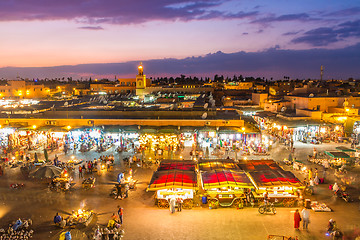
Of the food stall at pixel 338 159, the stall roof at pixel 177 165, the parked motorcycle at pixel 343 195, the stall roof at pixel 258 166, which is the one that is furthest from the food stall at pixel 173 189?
the food stall at pixel 338 159

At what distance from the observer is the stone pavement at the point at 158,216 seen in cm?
956

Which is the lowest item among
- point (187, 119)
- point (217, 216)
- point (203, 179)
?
point (217, 216)

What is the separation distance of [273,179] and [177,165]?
4.95m

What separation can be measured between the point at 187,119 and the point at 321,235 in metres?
14.4

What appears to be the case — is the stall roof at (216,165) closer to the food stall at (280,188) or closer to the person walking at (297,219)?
the food stall at (280,188)

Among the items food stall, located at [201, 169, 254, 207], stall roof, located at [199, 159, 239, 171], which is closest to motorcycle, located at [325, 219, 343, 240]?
food stall, located at [201, 169, 254, 207]

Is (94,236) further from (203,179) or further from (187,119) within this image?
(187,119)

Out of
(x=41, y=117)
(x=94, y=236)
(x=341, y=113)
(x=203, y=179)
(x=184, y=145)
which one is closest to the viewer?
(x=94, y=236)

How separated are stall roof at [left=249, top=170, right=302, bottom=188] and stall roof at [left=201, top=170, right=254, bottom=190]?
1.42 feet

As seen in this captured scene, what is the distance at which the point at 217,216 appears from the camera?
425 inches

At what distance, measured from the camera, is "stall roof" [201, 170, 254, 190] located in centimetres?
1156

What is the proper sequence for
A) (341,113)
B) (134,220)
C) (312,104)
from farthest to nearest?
(312,104)
(341,113)
(134,220)

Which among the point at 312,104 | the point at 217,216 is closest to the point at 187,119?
the point at 217,216

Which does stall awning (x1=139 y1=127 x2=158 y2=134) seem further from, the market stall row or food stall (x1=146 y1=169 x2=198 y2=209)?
food stall (x1=146 y1=169 x2=198 y2=209)
